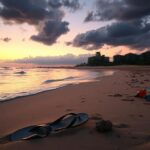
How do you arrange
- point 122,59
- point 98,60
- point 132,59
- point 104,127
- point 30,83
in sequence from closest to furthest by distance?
point 104,127
point 30,83
point 132,59
point 122,59
point 98,60

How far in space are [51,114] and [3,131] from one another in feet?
4.78

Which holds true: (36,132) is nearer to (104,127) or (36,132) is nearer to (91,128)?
(91,128)

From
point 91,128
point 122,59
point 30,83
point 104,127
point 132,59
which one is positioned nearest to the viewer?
point 104,127

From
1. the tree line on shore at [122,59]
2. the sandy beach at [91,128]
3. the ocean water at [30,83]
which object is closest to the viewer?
the sandy beach at [91,128]

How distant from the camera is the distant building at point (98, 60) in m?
93.6

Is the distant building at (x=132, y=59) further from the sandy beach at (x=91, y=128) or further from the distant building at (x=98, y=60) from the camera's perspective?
the sandy beach at (x=91, y=128)

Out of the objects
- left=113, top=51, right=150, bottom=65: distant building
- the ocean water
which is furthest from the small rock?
left=113, top=51, right=150, bottom=65: distant building

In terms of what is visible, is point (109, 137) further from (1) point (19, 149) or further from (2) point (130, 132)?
(1) point (19, 149)

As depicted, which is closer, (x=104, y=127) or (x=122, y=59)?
(x=104, y=127)

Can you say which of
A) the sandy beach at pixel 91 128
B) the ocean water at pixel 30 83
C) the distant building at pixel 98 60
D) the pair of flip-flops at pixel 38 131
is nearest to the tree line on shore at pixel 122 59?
the distant building at pixel 98 60

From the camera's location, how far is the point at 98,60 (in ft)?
317

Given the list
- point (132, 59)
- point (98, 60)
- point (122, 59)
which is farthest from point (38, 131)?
point (98, 60)

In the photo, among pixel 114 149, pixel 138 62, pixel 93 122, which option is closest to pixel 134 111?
pixel 93 122

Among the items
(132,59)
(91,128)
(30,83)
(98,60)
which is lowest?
(30,83)
